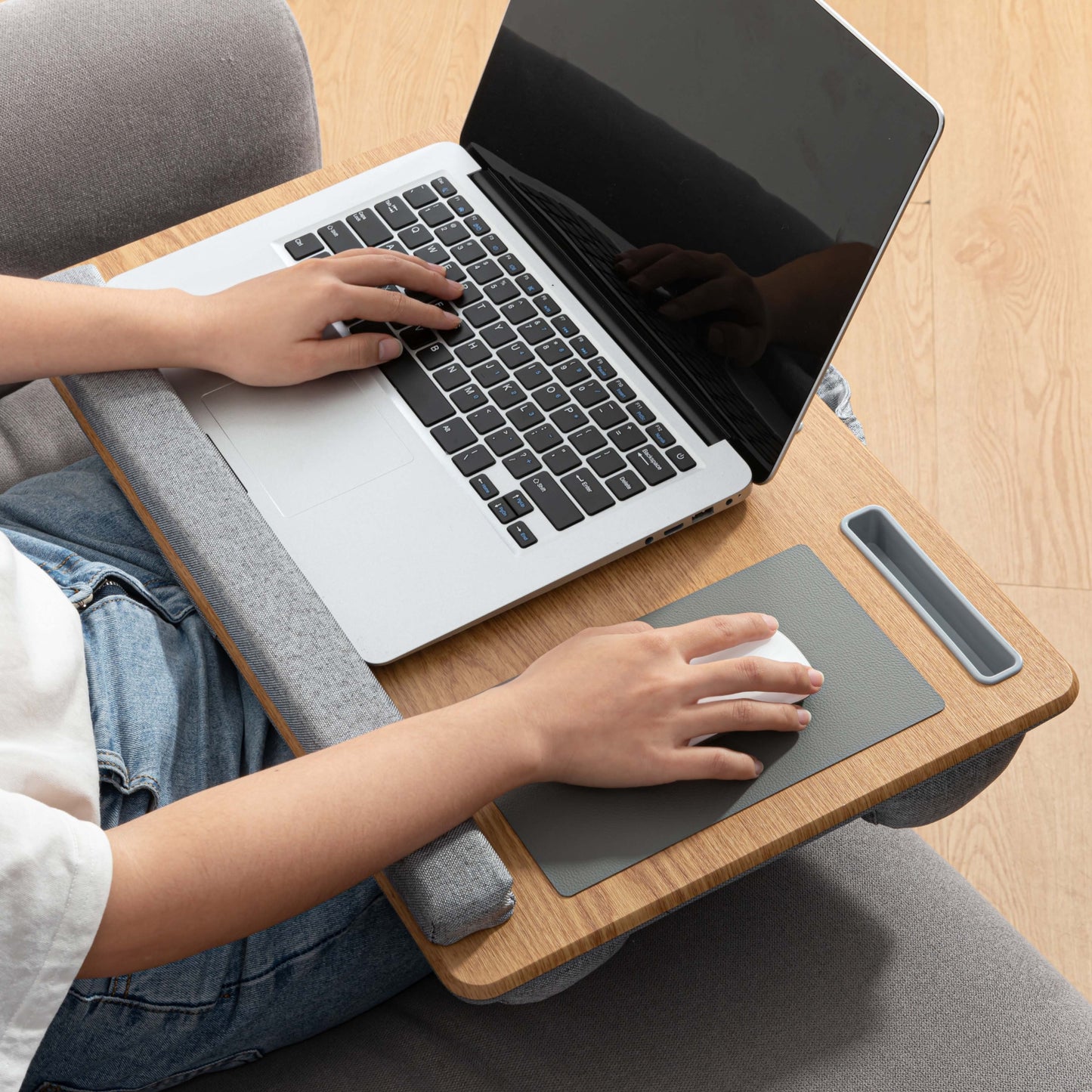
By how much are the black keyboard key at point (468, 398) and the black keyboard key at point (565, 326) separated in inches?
2.8

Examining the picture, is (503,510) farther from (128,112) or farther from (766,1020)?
(128,112)

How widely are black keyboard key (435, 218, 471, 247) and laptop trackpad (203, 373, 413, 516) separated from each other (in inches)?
5.3

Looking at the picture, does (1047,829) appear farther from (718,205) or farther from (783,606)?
(718,205)

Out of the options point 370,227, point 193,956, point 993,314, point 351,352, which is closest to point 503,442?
point 351,352

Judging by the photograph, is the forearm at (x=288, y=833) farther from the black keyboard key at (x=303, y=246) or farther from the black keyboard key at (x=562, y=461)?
the black keyboard key at (x=303, y=246)

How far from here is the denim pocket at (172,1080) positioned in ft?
2.27

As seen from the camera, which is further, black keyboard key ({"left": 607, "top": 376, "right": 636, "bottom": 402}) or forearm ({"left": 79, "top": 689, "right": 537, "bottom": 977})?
black keyboard key ({"left": 607, "top": 376, "right": 636, "bottom": 402})

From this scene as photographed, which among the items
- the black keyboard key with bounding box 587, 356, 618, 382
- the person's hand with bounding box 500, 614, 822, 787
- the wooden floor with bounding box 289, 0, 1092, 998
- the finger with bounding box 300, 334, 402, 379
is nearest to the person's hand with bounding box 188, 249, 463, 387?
the finger with bounding box 300, 334, 402, 379

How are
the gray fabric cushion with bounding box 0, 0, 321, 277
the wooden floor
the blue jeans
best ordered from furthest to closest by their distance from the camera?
the wooden floor, the gray fabric cushion with bounding box 0, 0, 321, 277, the blue jeans

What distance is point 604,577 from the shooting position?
0.72 metres

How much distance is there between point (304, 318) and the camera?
77 cm

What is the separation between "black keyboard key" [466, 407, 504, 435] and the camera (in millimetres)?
756

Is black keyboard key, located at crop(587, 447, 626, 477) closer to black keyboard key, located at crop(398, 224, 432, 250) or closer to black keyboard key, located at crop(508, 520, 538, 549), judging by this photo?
black keyboard key, located at crop(508, 520, 538, 549)

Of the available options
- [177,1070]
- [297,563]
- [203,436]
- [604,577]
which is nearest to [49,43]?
[203,436]
